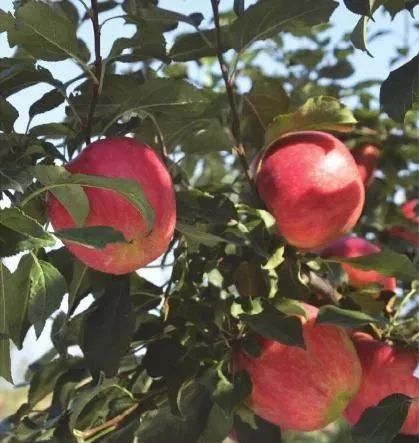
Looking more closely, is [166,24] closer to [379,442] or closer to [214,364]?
[214,364]

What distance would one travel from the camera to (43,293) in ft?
2.53

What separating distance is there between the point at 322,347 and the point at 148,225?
0.35m

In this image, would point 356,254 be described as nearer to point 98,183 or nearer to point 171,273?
point 171,273

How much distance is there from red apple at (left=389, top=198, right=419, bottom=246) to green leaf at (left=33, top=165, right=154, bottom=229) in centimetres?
98

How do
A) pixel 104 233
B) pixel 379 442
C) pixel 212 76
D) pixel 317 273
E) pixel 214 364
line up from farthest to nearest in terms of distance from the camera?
pixel 212 76
pixel 317 273
pixel 214 364
pixel 379 442
pixel 104 233

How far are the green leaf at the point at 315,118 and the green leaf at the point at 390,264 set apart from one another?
0.55ft

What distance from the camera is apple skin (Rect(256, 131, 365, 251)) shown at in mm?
1017

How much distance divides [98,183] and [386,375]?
1.69ft

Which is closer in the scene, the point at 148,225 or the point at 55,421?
the point at 148,225

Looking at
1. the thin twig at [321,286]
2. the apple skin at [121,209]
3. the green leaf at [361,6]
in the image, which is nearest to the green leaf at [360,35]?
the green leaf at [361,6]

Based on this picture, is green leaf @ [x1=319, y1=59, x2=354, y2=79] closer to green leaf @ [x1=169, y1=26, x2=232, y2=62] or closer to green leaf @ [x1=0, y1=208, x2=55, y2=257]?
green leaf @ [x1=169, y1=26, x2=232, y2=62]

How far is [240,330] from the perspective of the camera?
0.99 m

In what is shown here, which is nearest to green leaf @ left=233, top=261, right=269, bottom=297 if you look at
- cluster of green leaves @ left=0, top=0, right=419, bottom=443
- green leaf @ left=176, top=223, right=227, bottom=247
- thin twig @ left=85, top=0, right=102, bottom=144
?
cluster of green leaves @ left=0, top=0, right=419, bottom=443

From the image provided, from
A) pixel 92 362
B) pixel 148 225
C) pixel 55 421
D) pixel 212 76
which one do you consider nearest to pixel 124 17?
pixel 148 225
